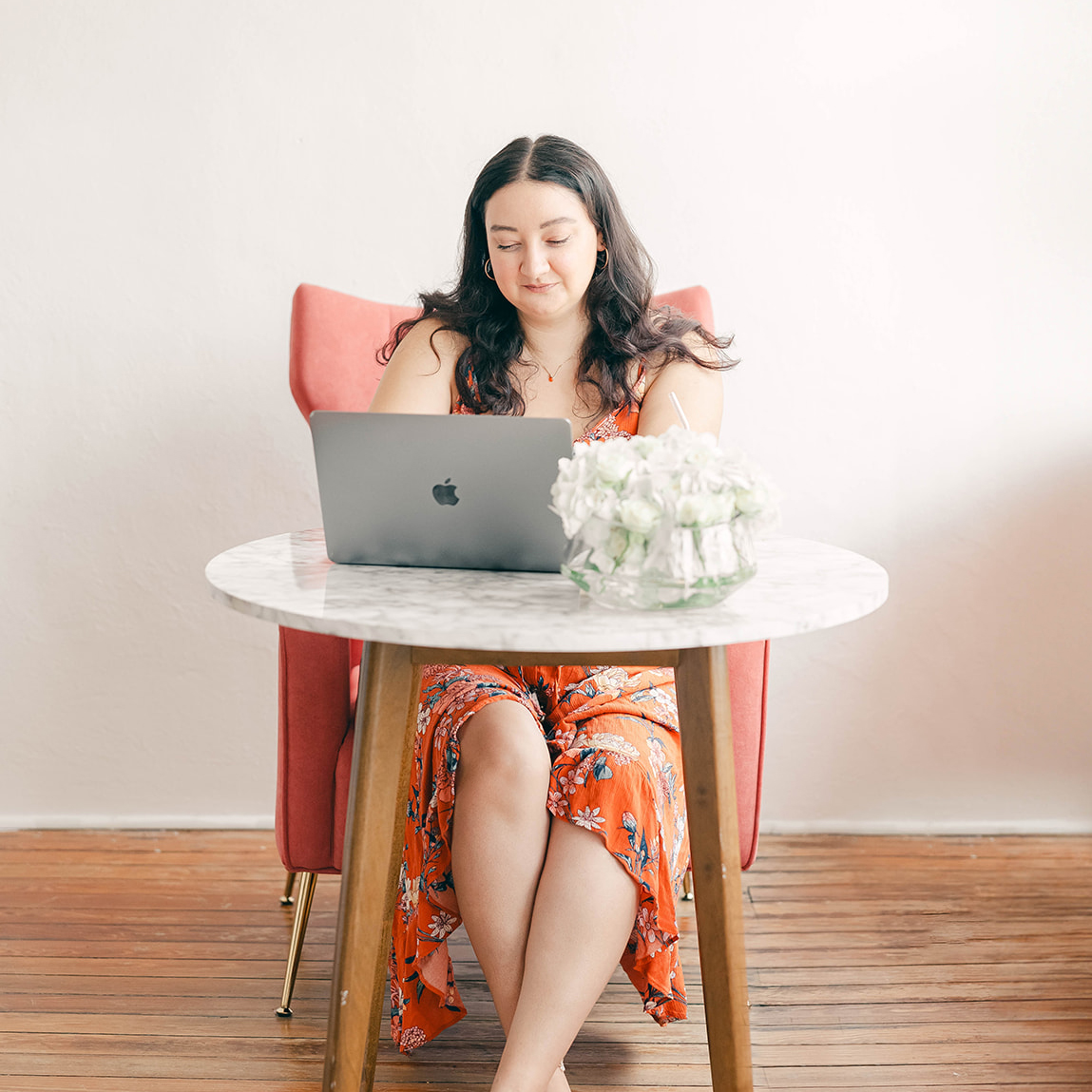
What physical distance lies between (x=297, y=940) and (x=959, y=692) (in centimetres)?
139

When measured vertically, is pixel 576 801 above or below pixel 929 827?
above

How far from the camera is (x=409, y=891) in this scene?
4.19 feet

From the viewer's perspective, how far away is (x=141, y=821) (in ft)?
6.99

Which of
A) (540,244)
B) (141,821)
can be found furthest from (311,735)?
(141,821)

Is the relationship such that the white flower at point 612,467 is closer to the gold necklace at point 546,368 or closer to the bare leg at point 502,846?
the bare leg at point 502,846

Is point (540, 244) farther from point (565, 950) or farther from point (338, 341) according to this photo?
point (565, 950)

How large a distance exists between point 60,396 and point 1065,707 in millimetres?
2107

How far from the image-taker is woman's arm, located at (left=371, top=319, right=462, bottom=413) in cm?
155

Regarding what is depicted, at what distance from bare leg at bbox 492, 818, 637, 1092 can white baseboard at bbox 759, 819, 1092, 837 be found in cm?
109

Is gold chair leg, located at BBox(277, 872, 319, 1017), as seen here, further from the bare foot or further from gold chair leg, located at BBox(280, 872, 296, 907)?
the bare foot

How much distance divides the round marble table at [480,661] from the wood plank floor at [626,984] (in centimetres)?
34

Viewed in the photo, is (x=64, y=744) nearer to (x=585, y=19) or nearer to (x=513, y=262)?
(x=513, y=262)

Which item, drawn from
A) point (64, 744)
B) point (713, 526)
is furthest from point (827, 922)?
point (64, 744)

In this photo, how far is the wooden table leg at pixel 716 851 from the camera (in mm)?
1019
